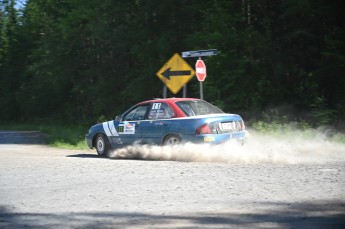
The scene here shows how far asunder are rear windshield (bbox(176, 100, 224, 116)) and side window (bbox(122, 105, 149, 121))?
1.09 m

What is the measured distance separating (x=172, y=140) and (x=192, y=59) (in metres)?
13.3

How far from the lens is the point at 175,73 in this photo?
→ 16922mm

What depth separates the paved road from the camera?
581cm

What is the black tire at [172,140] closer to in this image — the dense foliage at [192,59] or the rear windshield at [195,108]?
the rear windshield at [195,108]

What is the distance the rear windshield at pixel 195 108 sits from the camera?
39.8 ft

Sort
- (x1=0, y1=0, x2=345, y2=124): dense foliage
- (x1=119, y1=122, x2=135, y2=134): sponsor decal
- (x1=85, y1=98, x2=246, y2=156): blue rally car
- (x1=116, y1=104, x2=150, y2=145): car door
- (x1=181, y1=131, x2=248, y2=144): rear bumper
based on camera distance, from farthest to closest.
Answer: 1. (x1=0, y1=0, x2=345, y2=124): dense foliage
2. (x1=119, y1=122, x2=135, y2=134): sponsor decal
3. (x1=116, y1=104, x2=150, y2=145): car door
4. (x1=85, y1=98, x2=246, y2=156): blue rally car
5. (x1=181, y1=131, x2=248, y2=144): rear bumper

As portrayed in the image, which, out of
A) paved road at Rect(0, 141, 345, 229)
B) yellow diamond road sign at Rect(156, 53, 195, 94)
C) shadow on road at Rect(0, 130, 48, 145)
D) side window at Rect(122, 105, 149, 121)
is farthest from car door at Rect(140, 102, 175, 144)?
shadow on road at Rect(0, 130, 48, 145)

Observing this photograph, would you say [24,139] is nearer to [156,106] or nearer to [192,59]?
[192,59]

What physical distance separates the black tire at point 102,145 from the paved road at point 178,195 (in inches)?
121

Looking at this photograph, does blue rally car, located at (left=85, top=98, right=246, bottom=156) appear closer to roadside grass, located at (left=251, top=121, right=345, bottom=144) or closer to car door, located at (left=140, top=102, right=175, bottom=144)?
car door, located at (left=140, top=102, right=175, bottom=144)

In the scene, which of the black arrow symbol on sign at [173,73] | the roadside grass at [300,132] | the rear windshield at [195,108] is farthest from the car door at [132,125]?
the roadside grass at [300,132]

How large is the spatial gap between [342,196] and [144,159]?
638cm

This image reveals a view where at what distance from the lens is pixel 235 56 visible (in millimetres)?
22000

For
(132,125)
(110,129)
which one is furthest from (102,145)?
(132,125)
